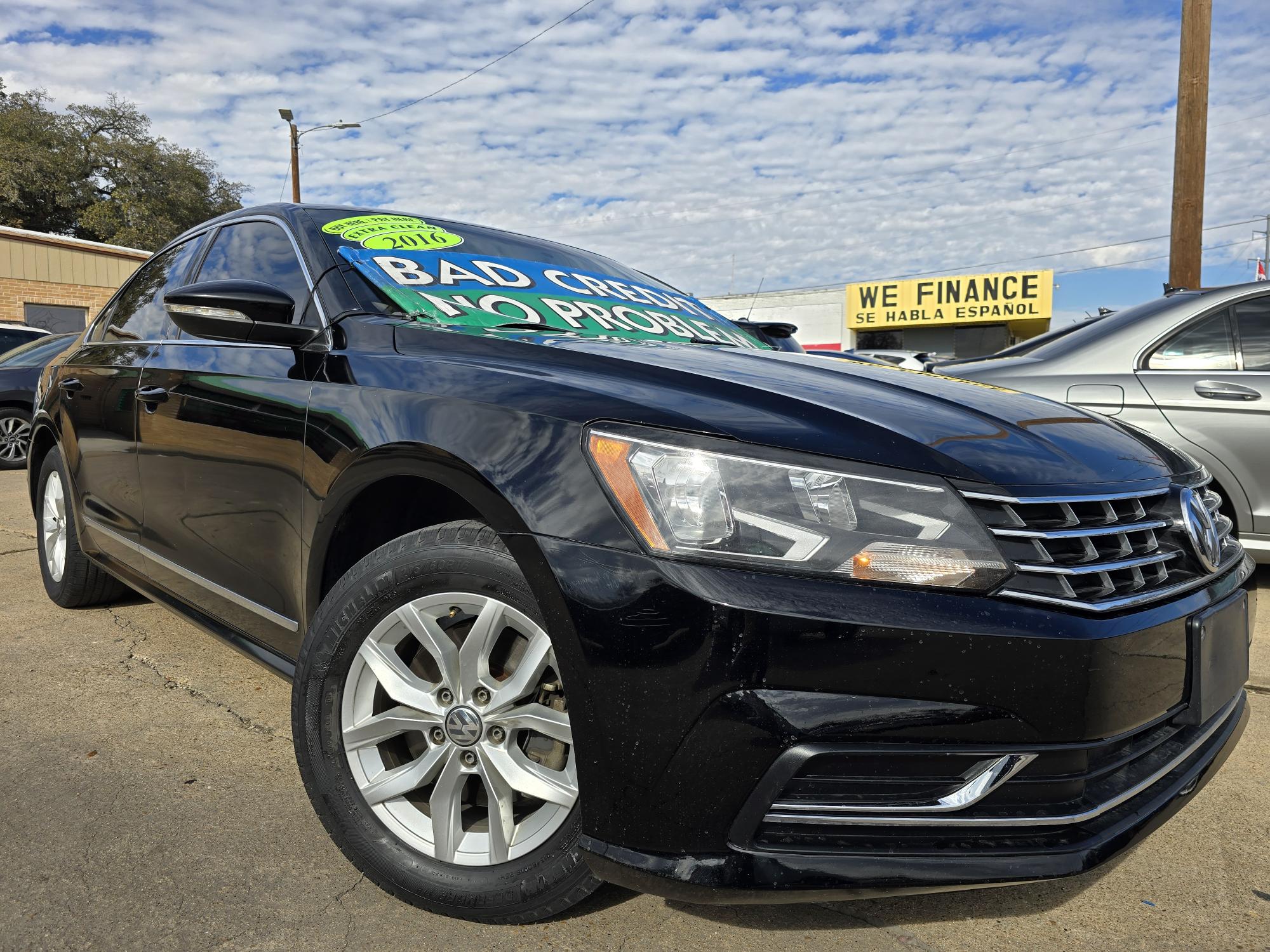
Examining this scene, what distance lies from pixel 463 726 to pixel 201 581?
125 centimetres

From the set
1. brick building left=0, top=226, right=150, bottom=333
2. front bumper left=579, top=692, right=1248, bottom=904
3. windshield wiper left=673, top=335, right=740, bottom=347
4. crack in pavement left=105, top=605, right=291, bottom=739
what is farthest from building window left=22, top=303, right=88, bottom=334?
front bumper left=579, top=692, right=1248, bottom=904

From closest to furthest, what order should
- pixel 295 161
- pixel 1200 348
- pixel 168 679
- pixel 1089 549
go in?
pixel 1089 549 → pixel 168 679 → pixel 1200 348 → pixel 295 161

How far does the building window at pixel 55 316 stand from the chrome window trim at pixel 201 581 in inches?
835

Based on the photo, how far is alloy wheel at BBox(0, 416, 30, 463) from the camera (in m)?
9.25

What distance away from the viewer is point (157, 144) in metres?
34.4

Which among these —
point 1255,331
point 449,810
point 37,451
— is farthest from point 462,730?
point 1255,331

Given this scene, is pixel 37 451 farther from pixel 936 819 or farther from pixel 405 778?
pixel 936 819

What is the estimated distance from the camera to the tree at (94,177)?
3189cm

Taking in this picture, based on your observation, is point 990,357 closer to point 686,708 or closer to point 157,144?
point 686,708

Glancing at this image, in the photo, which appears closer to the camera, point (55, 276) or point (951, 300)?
point (55, 276)

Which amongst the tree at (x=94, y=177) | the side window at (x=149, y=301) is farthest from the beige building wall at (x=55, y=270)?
the side window at (x=149, y=301)

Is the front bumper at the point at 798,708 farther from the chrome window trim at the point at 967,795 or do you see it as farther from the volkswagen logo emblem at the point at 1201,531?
the volkswagen logo emblem at the point at 1201,531

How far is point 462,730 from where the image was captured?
176cm

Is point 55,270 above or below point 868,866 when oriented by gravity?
above
